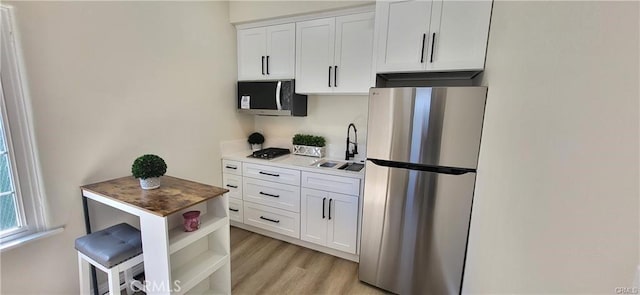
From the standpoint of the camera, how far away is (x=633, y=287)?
413 mm

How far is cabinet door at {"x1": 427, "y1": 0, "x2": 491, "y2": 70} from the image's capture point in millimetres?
1588

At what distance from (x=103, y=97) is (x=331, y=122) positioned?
192 cm

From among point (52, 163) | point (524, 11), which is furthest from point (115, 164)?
point (524, 11)

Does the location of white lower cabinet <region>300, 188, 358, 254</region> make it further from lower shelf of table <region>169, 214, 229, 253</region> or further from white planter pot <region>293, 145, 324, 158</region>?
lower shelf of table <region>169, 214, 229, 253</region>

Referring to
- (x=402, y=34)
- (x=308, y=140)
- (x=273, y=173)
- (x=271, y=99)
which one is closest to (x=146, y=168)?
(x=273, y=173)

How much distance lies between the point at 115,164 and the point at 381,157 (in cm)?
194

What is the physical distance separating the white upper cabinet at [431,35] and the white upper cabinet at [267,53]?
987mm

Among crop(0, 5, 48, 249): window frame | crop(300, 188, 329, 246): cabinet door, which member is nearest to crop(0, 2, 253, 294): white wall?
crop(0, 5, 48, 249): window frame

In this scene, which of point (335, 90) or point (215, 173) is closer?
point (335, 90)

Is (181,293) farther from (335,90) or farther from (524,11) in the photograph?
(524,11)

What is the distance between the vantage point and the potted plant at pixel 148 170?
149 centimetres

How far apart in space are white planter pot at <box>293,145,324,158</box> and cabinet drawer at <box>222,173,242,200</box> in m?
0.69

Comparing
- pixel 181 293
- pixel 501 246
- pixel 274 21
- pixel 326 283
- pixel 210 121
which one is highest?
pixel 274 21

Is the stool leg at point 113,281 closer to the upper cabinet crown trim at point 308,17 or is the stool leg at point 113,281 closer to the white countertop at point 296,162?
the white countertop at point 296,162
